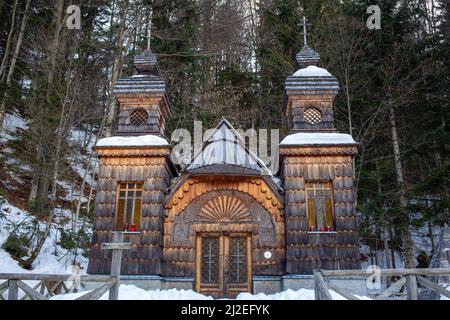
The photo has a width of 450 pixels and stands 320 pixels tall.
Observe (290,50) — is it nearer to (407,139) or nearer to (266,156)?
(266,156)

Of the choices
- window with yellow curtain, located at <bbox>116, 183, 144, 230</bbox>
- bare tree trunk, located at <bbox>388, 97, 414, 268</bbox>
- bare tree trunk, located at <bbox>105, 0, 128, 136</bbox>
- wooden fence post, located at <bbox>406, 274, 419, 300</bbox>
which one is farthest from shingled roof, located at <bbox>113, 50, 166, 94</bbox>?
wooden fence post, located at <bbox>406, 274, 419, 300</bbox>

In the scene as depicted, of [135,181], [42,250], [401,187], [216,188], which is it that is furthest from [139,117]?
[401,187]

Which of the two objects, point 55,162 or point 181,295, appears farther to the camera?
point 55,162

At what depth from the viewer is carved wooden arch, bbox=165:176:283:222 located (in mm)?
12827

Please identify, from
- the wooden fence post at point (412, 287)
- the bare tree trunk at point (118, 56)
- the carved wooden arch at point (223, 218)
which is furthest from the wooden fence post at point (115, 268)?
the bare tree trunk at point (118, 56)

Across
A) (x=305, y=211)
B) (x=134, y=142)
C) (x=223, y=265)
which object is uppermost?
(x=134, y=142)

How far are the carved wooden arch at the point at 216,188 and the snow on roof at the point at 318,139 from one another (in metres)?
1.52

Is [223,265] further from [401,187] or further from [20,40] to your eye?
[20,40]

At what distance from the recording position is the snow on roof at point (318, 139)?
12836 millimetres

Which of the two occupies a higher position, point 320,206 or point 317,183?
point 317,183

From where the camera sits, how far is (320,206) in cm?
1265

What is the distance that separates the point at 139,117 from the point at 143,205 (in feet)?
10.2

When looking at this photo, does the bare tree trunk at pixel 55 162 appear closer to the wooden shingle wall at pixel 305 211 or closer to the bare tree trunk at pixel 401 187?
the wooden shingle wall at pixel 305 211

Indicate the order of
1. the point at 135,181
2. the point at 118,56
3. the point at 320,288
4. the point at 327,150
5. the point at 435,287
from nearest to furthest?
the point at 435,287 < the point at 320,288 < the point at 327,150 < the point at 135,181 < the point at 118,56
